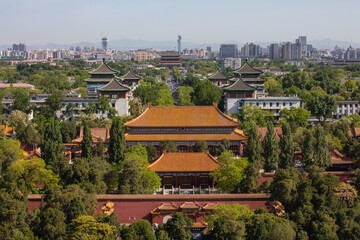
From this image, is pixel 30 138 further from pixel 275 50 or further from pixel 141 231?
pixel 275 50

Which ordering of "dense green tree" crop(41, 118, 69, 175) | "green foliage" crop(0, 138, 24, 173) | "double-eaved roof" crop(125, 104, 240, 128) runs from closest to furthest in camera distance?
"green foliage" crop(0, 138, 24, 173)
"dense green tree" crop(41, 118, 69, 175)
"double-eaved roof" crop(125, 104, 240, 128)

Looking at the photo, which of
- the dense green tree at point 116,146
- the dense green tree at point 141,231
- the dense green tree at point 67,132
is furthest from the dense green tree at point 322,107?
the dense green tree at point 141,231

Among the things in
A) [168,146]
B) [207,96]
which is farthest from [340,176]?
[207,96]

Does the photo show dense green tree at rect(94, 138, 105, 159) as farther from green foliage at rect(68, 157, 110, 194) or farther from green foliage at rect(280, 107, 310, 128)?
green foliage at rect(280, 107, 310, 128)

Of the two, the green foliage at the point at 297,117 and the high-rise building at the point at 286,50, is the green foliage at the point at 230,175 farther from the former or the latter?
the high-rise building at the point at 286,50

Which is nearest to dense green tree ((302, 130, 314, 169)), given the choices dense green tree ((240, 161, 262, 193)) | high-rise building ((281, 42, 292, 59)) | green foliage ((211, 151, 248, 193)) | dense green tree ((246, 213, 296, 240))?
green foliage ((211, 151, 248, 193))

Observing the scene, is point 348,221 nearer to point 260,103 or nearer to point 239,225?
point 239,225

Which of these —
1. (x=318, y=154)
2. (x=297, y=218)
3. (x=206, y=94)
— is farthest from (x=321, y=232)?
(x=206, y=94)
